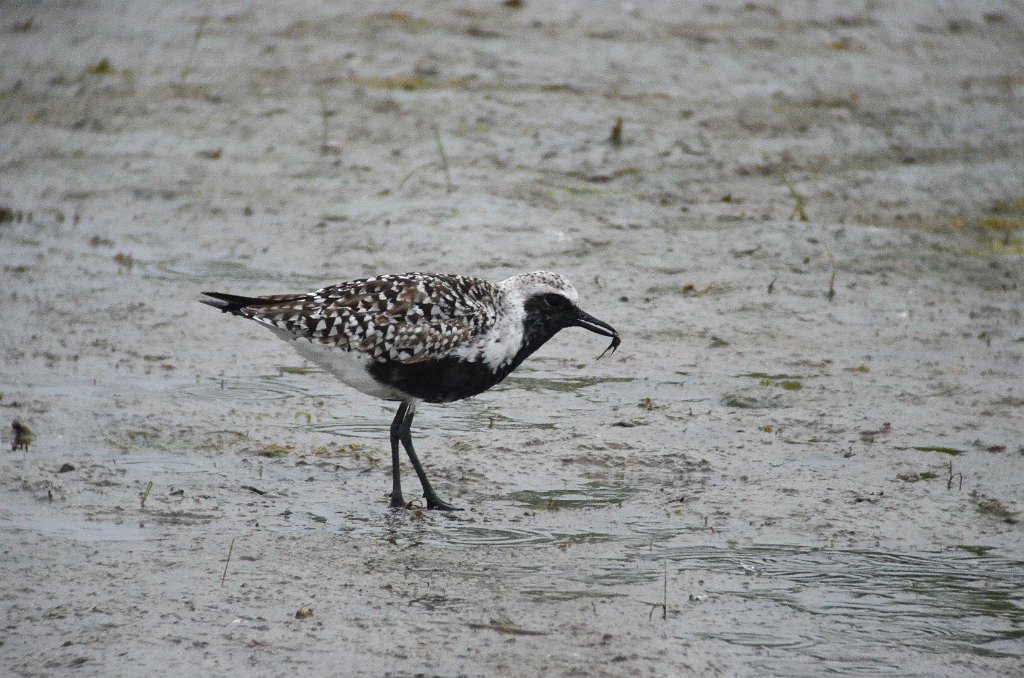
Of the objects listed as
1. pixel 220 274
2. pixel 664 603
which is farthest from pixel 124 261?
pixel 664 603

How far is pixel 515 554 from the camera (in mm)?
6570

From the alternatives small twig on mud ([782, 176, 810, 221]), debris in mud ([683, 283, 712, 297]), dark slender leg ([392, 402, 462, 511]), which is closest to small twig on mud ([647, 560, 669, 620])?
dark slender leg ([392, 402, 462, 511])

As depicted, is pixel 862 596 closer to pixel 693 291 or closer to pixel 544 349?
pixel 544 349

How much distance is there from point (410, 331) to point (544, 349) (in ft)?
8.13

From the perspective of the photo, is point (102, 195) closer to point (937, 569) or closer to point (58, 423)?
point (58, 423)

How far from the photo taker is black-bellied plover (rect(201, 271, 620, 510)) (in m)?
7.20

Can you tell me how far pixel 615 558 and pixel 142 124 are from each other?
8500mm

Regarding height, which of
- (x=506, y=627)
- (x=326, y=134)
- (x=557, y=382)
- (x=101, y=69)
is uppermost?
(x=506, y=627)

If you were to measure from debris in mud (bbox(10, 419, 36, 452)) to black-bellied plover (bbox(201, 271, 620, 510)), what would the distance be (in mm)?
1268

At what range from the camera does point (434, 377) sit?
7.27 meters

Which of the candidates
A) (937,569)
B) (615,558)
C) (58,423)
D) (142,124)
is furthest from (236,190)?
(937,569)

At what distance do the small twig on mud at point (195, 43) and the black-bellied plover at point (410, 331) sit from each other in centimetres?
775

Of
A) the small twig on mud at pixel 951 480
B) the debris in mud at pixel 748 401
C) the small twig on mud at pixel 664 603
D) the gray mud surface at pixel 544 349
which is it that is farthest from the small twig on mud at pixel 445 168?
the small twig on mud at pixel 664 603

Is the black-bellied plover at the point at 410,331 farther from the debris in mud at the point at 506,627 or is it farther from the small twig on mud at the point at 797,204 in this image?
the small twig on mud at the point at 797,204
